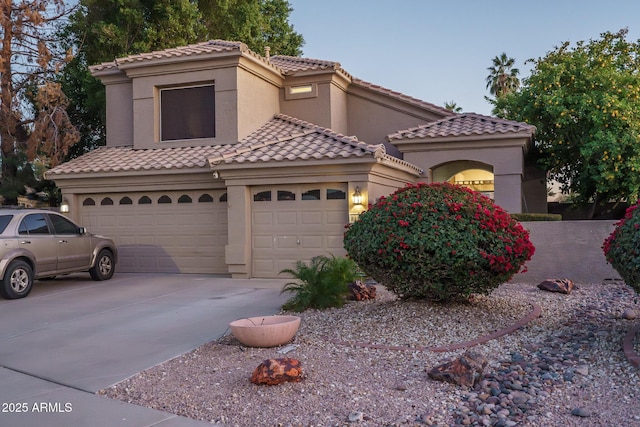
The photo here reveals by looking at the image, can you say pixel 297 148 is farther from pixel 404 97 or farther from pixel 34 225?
pixel 34 225

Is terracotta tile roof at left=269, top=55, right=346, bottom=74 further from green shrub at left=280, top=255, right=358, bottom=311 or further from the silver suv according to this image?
green shrub at left=280, top=255, right=358, bottom=311

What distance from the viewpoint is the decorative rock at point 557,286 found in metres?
10.9

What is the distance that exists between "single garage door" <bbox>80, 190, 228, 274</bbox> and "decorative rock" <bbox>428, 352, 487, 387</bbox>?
984 centimetres

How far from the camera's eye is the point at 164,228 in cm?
1547

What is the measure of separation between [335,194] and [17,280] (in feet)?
22.7

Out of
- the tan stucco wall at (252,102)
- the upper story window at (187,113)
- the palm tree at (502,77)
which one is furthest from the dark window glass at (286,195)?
the palm tree at (502,77)

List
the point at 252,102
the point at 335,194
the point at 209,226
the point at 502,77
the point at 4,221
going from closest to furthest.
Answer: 1. the point at 4,221
2. the point at 335,194
3. the point at 209,226
4. the point at 252,102
5. the point at 502,77

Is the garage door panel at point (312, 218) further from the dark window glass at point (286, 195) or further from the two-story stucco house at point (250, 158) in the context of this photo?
the dark window glass at point (286, 195)

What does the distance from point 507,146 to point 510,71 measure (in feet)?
102

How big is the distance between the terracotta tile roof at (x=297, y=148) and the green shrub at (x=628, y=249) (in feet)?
21.3

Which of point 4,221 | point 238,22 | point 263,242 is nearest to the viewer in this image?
point 4,221

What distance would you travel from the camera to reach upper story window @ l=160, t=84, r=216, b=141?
16.6 metres

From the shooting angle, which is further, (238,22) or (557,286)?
(238,22)

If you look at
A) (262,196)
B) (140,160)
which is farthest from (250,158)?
(140,160)
